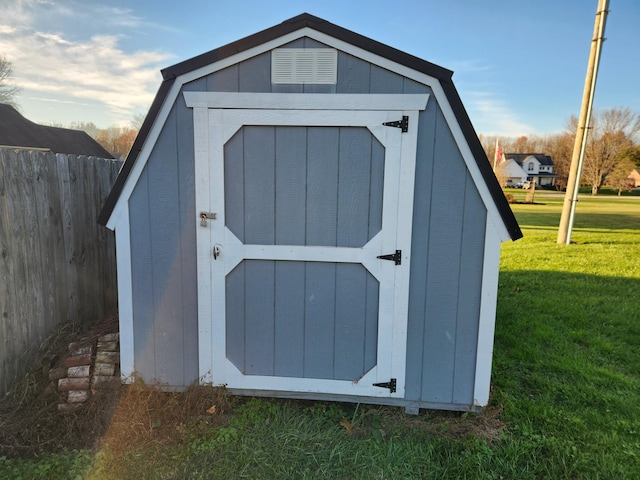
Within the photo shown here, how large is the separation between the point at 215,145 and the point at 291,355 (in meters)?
1.62

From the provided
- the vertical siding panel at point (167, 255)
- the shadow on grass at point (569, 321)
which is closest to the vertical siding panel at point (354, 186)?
the vertical siding panel at point (167, 255)

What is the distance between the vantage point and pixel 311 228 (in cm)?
268

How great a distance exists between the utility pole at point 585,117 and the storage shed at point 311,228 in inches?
314

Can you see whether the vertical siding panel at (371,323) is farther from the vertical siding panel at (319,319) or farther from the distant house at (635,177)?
the distant house at (635,177)

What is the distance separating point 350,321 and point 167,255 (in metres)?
1.43

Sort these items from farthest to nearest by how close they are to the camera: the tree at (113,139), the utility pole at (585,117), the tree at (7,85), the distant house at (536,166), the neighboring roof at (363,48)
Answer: the distant house at (536,166)
the tree at (7,85)
the tree at (113,139)
the utility pole at (585,117)
the neighboring roof at (363,48)

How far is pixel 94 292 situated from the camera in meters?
3.77

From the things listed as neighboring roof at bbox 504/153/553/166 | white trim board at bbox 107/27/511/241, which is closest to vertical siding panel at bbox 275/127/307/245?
white trim board at bbox 107/27/511/241

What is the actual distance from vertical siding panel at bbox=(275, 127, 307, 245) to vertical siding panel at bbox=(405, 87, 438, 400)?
779 millimetres

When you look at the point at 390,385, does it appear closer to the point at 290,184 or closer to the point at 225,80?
the point at 290,184

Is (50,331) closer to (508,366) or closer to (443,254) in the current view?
(443,254)

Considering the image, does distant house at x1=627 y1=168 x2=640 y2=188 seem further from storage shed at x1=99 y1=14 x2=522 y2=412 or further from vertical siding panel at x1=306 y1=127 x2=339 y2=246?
vertical siding panel at x1=306 y1=127 x2=339 y2=246

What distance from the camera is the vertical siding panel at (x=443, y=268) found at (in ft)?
8.38

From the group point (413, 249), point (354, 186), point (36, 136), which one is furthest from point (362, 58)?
point (36, 136)
